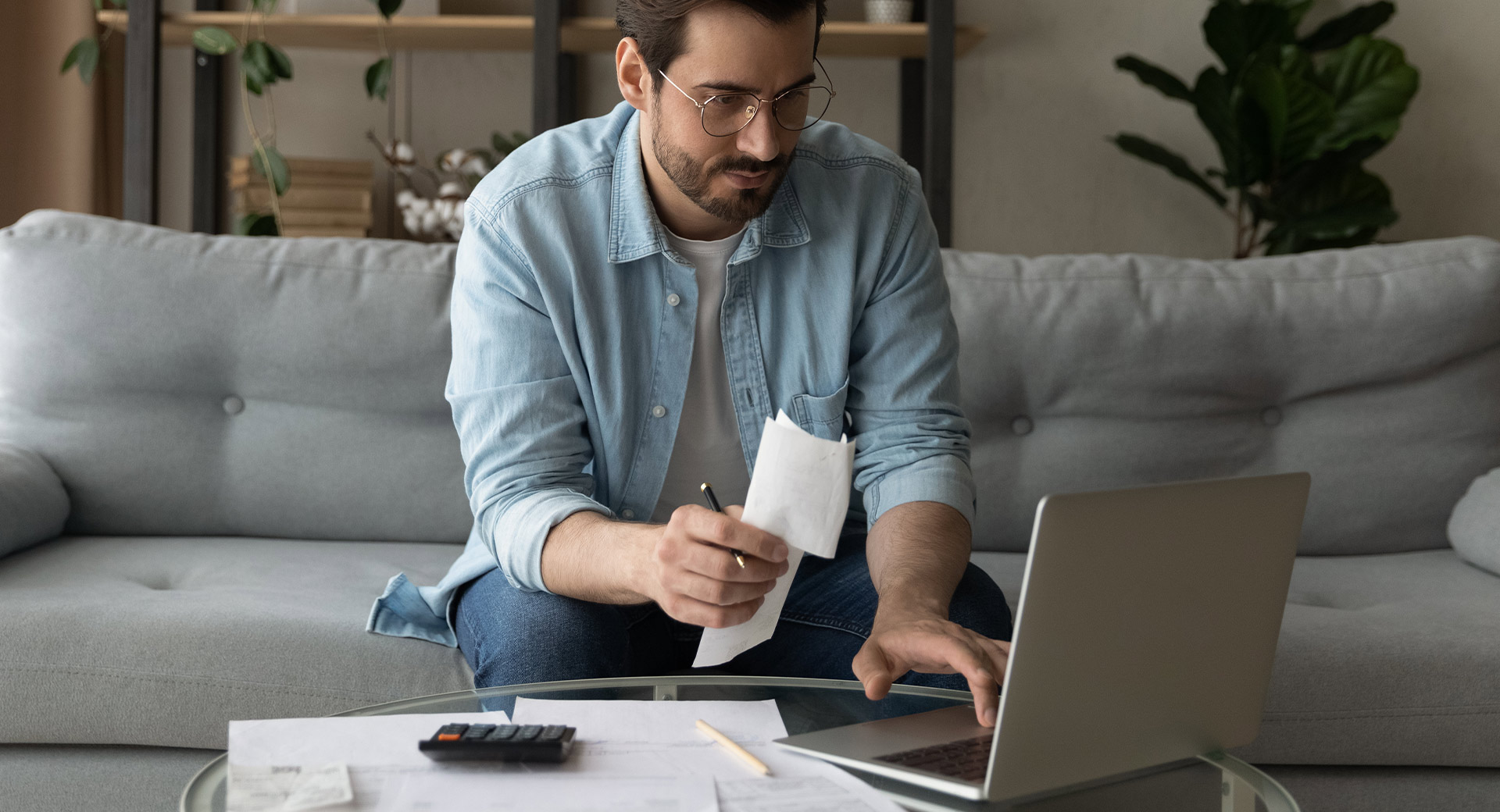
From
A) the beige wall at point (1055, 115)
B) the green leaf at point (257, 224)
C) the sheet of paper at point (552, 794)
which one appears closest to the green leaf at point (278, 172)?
the green leaf at point (257, 224)

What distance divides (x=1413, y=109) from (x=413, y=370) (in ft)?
8.18

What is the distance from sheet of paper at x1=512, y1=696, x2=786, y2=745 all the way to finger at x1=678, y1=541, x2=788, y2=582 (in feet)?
0.28

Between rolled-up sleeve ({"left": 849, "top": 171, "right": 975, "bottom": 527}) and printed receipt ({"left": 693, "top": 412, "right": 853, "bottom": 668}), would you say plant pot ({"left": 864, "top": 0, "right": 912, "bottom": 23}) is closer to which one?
rolled-up sleeve ({"left": 849, "top": 171, "right": 975, "bottom": 527})

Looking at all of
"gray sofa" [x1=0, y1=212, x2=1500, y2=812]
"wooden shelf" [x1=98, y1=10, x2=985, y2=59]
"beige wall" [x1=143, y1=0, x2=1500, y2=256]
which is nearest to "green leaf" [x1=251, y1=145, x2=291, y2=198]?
"wooden shelf" [x1=98, y1=10, x2=985, y2=59]

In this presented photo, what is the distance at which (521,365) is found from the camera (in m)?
1.13

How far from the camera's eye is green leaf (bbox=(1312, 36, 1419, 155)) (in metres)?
2.44

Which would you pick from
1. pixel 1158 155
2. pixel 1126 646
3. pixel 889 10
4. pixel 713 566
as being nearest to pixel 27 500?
pixel 713 566

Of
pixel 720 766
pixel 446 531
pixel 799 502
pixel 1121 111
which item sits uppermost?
pixel 1121 111

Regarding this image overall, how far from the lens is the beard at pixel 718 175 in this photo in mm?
1124

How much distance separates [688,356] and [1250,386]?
0.94 metres

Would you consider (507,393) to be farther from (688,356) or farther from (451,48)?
(451,48)

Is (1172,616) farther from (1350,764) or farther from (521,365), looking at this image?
(1350,764)

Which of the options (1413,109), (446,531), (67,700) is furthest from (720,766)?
(1413,109)

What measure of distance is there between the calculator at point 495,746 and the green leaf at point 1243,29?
2.36m
